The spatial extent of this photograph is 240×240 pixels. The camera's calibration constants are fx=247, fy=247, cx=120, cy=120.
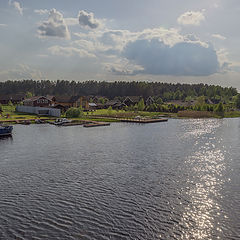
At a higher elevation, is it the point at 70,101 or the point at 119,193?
the point at 70,101

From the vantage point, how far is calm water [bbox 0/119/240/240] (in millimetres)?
17938

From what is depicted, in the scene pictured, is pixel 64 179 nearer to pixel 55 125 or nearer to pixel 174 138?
pixel 174 138

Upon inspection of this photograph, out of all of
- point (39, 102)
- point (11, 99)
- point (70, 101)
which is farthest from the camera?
point (11, 99)

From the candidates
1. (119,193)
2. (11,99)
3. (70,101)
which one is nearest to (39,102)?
(70,101)

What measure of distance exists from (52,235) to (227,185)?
60.1 feet

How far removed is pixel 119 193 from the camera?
78.8ft

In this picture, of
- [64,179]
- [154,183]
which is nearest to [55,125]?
[64,179]

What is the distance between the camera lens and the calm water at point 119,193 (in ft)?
58.9

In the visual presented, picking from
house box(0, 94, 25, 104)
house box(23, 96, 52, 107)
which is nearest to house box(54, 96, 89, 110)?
house box(23, 96, 52, 107)

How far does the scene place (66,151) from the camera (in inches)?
1620

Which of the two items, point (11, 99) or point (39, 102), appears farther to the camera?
point (11, 99)

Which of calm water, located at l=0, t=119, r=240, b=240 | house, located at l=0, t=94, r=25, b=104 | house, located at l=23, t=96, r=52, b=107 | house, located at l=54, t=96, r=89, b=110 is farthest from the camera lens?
house, located at l=0, t=94, r=25, b=104

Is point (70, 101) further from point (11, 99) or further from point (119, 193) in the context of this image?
point (119, 193)

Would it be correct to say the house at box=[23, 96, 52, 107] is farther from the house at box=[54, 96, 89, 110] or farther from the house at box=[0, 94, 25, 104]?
the house at box=[0, 94, 25, 104]
